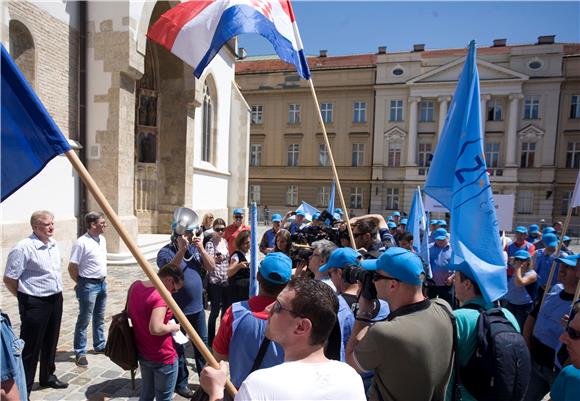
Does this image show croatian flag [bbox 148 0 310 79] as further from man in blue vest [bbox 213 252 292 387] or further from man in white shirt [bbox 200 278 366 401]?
man in white shirt [bbox 200 278 366 401]

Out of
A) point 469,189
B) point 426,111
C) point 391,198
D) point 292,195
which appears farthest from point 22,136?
point 426,111

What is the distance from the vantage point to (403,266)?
6.56ft

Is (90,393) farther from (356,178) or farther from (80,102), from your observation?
(356,178)

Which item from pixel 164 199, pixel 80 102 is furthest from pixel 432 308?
pixel 164 199

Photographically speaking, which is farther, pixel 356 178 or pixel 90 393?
pixel 356 178

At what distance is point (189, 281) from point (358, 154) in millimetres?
31625

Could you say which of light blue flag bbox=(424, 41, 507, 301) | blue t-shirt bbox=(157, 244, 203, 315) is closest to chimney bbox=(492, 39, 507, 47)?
light blue flag bbox=(424, 41, 507, 301)

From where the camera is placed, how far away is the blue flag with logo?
1.86 metres

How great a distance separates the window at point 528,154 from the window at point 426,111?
7.93 m

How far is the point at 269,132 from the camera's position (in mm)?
35188

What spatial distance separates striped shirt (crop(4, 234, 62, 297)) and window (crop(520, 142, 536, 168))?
1393 inches

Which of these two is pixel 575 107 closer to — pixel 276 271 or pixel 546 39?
pixel 546 39

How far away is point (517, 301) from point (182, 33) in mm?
5002

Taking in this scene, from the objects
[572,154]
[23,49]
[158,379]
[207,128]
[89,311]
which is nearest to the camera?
[158,379]
